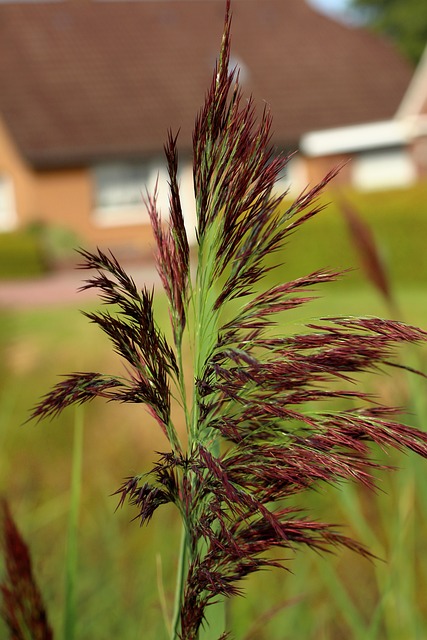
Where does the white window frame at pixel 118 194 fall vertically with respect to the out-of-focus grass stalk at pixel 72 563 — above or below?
above

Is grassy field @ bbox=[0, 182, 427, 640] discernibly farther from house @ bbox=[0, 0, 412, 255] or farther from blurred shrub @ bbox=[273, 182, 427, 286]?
house @ bbox=[0, 0, 412, 255]

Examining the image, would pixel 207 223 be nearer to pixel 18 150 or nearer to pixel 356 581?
pixel 356 581

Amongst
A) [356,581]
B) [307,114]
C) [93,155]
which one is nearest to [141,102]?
[93,155]

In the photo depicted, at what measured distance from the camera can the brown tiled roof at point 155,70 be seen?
86.9ft

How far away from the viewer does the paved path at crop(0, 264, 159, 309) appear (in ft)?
48.4

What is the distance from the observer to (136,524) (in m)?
5.19

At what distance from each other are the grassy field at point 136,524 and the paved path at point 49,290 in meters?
2.01

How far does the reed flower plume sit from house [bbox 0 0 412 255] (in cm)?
2371

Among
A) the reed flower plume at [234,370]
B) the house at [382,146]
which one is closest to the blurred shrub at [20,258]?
the house at [382,146]

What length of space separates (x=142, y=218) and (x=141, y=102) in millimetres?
3074

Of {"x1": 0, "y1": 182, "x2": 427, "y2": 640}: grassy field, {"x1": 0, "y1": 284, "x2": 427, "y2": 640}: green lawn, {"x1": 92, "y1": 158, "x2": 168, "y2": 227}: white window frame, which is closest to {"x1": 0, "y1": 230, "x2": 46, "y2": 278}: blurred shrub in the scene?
{"x1": 92, "y1": 158, "x2": 168, "y2": 227}: white window frame

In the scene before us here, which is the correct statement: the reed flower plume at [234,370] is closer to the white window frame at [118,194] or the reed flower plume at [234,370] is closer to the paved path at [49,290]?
the paved path at [49,290]

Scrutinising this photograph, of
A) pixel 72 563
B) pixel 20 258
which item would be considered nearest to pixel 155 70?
pixel 20 258

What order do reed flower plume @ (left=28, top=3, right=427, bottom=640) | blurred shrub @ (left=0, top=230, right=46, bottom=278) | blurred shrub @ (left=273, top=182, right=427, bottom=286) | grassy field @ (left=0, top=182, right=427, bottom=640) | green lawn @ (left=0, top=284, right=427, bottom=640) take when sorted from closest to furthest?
reed flower plume @ (left=28, top=3, right=427, bottom=640), grassy field @ (left=0, top=182, right=427, bottom=640), green lawn @ (left=0, top=284, right=427, bottom=640), blurred shrub @ (left=273, top=182, right=427, bottom=286), blurred shrub @ (left=0, top=230, right=46, bottom=278)
